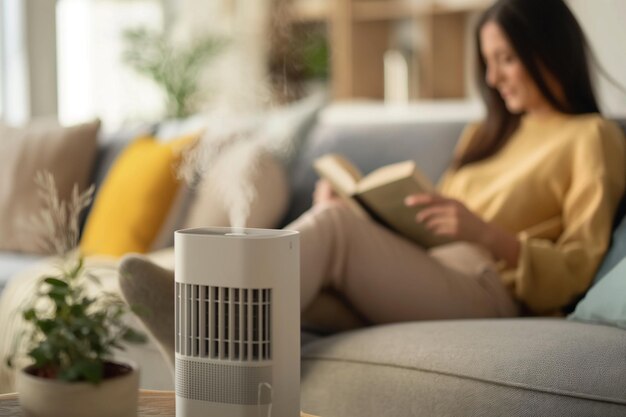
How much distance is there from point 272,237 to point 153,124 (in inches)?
80.2

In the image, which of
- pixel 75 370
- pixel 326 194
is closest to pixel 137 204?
pixel 326 194

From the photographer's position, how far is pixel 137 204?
8.71 feet

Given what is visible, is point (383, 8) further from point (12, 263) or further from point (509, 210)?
point (509, 210)

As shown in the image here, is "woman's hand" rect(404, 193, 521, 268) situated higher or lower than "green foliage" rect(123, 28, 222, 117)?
lower

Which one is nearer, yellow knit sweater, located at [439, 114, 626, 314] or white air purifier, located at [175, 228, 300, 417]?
A: white air purifier, located at [175, 228, 300, 417]

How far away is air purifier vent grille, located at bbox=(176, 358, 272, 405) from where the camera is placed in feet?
3.57

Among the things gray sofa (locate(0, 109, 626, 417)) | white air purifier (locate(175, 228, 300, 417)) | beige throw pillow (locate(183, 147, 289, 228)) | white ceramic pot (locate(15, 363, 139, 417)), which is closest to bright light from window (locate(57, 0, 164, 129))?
beige throw pillow (locate(183, 147, 289, 228))

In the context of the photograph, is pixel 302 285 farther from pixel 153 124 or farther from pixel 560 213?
pixel 153 124

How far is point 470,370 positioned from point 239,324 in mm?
486

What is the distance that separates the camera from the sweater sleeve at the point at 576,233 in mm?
1850

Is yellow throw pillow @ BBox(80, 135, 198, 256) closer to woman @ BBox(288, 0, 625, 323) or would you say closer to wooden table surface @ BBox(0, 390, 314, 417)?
woman @ BBox(288, 0, 625, 323)

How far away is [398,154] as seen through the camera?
2412mm

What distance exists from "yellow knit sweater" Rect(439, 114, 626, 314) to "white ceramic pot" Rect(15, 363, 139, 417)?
1.07m

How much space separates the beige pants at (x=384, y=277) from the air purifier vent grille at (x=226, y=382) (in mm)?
649
